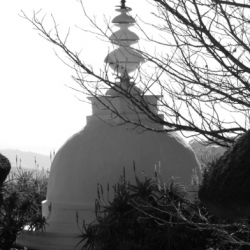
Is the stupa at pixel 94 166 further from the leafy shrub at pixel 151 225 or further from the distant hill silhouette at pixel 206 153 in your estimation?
the leafy shrub at pixel 151 225

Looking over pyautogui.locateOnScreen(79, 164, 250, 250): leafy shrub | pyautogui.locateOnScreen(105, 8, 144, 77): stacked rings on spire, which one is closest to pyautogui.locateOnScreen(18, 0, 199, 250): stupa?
pyautogui.locateOnScreen(105, 8, 144, 77): stacked rings on spire

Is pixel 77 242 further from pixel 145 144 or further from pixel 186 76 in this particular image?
pixel 186 76

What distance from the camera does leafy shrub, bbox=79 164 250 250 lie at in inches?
442

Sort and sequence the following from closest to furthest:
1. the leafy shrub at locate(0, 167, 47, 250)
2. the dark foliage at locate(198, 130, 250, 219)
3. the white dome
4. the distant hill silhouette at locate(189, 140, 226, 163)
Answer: the dark foliage at locate(198, 130, 250, 219)
the white dome
the leafy shrub at locate(0, 167, 47, 250)
the distant hill silhouette at locate(189, 140, 226, 163)

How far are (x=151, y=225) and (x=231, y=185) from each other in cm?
655

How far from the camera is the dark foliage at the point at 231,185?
5113mm

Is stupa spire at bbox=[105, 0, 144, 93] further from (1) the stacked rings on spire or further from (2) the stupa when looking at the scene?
(2) the stupa

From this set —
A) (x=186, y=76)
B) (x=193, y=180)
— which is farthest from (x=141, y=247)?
(x=186, y=76)

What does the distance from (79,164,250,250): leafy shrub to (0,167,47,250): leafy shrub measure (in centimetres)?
211

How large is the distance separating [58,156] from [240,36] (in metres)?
7.46

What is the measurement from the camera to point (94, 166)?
13.6 meters

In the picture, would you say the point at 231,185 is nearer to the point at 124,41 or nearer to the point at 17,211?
the point at 124,41

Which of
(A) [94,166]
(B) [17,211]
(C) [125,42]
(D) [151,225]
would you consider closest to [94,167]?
(A) [94,166]

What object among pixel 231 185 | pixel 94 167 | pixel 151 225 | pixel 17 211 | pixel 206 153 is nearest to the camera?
pixel 231 185
